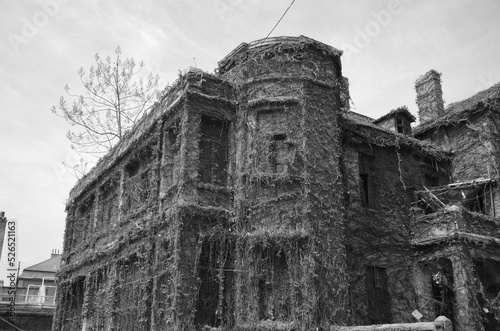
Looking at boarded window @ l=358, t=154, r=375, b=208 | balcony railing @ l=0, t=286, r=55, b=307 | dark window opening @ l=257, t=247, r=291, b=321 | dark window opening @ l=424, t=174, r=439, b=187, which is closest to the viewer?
dark window opening @ l=257, t=247, r=291, b=321

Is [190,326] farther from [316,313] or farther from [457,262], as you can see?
[457,262]

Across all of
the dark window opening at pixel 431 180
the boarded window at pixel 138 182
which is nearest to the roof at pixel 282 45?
the boarded window at pixel 138 182

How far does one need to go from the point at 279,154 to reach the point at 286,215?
83.6 inches

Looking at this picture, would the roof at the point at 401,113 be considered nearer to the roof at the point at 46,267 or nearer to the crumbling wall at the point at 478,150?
the crumbling wall at the point at 478,150

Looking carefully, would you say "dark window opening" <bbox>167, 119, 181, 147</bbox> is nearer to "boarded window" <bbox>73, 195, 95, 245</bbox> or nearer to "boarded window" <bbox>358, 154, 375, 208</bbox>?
"boarded window" <bbox>358, 154, 375, 208</bbox>

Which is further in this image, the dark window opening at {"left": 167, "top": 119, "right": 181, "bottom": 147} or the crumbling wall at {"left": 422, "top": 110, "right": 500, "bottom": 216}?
the crumbling wall at {"left": 422, "top": 110, "right": 500, "bottom": 216}

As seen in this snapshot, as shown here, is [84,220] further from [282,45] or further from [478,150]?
[478,150]

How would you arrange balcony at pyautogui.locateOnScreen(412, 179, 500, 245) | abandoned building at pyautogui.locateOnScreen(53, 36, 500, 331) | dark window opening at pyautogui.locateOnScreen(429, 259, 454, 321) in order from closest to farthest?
abandoned building at pyautogui.locateOnScreen(53, 36, 500, 331)
balcony at pyautogui.locateOnScreen(412, 179, 500, 245)
dark window opening at pyautogui.locateOnScreen(429, 259, 454, 321)

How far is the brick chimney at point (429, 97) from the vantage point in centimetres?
2364

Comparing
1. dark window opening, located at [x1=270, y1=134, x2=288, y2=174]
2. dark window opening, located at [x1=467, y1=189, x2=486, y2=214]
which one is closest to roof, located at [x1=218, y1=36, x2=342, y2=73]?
dark window opening, located at [x1=270, y1=134, x2=288, y2=174]

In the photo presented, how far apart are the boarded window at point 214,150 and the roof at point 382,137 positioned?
15.0 feet

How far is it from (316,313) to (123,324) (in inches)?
288

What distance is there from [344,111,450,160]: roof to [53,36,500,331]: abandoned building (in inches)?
2.9

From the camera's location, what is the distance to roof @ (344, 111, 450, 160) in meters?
18.1
